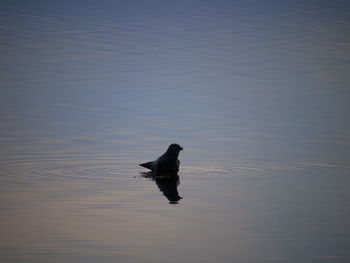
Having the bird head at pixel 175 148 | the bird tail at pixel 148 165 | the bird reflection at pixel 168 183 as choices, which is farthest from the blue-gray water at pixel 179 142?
the bird head at pixel 175 148

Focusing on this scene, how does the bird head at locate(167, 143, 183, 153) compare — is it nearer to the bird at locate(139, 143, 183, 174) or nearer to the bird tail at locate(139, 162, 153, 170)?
the bird at locate(139, 143, 183, 174)

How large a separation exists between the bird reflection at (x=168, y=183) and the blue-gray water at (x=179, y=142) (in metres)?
0.13

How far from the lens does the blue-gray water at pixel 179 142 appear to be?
10797 mm

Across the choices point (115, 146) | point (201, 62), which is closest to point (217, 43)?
point (201, 62)

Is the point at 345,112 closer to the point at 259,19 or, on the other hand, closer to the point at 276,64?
the point at 276,64

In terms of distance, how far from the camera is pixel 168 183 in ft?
45.5

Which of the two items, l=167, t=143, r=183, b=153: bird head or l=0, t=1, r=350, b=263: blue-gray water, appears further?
l=167, t=143, r=183, b=153: bird head

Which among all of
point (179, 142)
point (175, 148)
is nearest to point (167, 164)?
point (175, 148)

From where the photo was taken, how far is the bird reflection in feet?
42.1

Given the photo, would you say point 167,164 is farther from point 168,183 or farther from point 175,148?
point 168,183

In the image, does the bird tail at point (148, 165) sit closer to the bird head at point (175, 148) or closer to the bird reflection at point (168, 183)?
the bird reflection at point (168, 183)

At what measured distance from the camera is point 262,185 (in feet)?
44.5

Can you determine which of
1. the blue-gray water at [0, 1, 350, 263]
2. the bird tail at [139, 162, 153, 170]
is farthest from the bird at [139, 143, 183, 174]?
the blue-gray water at [0, 1, 350, 263]

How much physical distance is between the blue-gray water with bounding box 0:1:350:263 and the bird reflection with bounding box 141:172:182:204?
0.42ft
